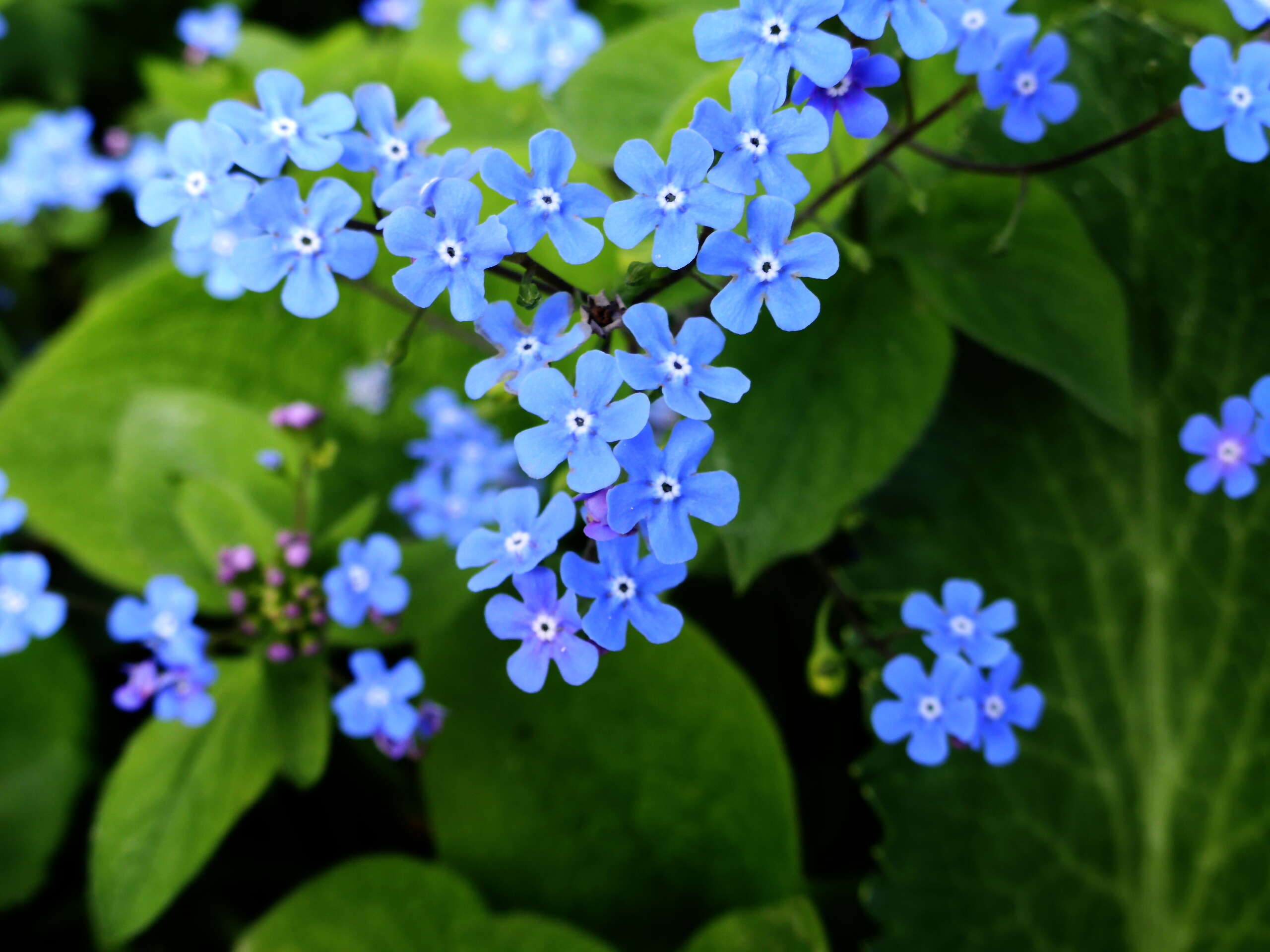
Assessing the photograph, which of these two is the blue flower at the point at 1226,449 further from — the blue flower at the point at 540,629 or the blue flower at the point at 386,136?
the blue flower at the point at 386,136

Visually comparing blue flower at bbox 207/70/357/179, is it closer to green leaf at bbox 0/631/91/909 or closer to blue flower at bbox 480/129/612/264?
blue flower at bbox 480/129/612/264

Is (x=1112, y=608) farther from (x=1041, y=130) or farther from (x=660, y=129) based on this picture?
(x=660, y=129)

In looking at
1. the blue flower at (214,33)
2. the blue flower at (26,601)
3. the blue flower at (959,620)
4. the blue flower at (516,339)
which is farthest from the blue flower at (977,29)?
the blue flower at (214,33)

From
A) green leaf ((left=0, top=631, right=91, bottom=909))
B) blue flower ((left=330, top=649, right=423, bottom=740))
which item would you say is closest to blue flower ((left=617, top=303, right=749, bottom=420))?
blue flower ((left=330, top=649, right=423, bottom=740))

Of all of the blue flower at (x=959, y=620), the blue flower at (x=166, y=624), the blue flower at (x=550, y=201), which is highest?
the blue flower at (x=550, y=201)

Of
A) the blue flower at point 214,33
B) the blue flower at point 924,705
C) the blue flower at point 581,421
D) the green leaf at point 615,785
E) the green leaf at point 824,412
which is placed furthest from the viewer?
the blue flower at point 214,33

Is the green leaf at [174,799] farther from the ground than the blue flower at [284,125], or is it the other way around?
the blue flower at [284,125]

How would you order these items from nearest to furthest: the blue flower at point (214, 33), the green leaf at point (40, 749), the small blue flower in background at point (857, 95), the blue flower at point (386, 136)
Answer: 1. the small blue flower in background at point (857, 95)
2. the blue flower at point (386, 136)
3. the green leaf at point (40, 749)
4. the blue flower at point (214, 33)
